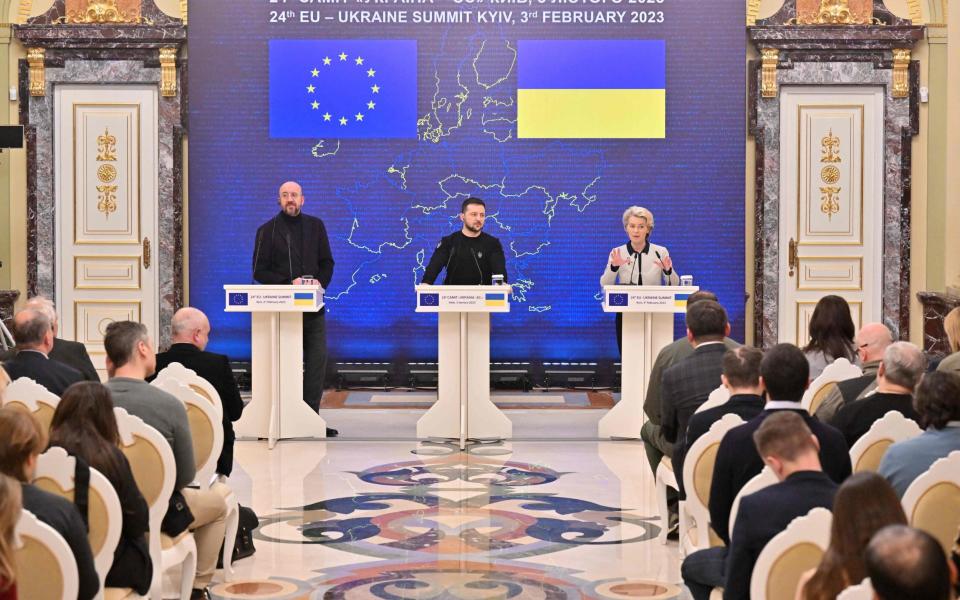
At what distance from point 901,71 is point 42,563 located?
10.3m

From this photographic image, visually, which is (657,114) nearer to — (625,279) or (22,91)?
(625,279)

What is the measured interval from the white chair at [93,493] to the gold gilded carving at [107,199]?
866 centimetres

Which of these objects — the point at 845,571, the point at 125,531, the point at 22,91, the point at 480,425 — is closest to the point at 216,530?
the point at 125,531

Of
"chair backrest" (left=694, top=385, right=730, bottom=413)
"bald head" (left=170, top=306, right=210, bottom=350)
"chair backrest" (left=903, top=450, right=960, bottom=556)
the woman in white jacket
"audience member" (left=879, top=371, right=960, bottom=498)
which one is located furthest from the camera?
the woman in white jacket

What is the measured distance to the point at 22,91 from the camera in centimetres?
1205

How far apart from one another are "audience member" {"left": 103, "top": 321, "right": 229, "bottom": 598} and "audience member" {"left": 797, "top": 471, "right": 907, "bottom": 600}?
2702mm

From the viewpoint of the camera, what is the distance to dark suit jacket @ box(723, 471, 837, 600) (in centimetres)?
347

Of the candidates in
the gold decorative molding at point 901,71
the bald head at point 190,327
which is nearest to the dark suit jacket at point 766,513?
the bald head at point 190,327

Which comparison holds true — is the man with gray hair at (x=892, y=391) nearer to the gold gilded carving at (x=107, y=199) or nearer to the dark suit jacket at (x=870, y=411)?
Answer: the dark suit jacket at (x=870, y=411)

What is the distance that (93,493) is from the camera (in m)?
3.81

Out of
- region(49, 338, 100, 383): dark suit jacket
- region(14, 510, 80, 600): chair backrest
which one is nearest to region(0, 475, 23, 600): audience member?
region(14, 510, 80, 600): chair backrest

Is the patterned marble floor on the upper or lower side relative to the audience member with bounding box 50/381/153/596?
lower

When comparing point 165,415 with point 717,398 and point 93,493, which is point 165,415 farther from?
point 717,398

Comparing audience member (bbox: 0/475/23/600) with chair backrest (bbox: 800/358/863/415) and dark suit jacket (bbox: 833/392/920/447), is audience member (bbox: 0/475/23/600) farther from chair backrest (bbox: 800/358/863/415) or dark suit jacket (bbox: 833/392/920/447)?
chair backrest (bbox: 800/358/863/415)
